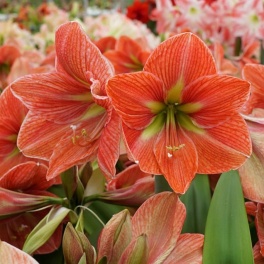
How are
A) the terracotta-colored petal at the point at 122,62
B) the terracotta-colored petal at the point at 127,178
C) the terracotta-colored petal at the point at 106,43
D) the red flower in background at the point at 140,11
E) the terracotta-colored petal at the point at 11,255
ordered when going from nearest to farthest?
1. the terracotta-colored petal at the point at 11,255
2. the terracotta-colored petal at the point at 127,178
3. the terracotta-colored petal at the point at 122,62
4. the terracotta-colored petal at the point at 106,43
5. the red flower in background at the point at 140,11

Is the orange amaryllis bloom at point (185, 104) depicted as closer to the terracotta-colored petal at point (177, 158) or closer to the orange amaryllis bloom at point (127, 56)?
the terracotta-colored petal at point (177, 158)

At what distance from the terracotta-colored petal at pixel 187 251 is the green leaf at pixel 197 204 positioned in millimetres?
79

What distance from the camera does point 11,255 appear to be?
0.47 metres

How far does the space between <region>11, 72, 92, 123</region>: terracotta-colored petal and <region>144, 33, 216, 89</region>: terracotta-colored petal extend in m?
0.10

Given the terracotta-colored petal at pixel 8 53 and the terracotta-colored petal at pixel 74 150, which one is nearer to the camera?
the terracotta-colored petal at pixel 74 150

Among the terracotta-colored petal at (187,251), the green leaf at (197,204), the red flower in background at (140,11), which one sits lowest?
the red flower in background at (140,11)

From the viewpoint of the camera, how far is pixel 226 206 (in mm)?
551

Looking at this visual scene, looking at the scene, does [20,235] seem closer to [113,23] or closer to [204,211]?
[204,211]

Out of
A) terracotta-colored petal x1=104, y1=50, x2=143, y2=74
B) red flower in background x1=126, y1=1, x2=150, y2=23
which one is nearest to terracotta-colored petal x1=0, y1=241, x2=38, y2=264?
terracotta-colored petal x1=104, y1=50, x2=143, y2=74

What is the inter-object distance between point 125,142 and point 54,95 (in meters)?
0.11

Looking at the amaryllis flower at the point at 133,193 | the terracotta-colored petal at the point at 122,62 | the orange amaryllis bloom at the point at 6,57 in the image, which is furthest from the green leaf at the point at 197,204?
the orange amaryllis bloom at the point at 6,57

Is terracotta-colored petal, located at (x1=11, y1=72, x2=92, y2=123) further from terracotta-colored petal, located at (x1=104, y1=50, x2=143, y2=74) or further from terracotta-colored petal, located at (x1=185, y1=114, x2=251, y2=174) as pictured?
terracotta-colored petal, located at (x1=104, y1=50, x2=143, y2=74)

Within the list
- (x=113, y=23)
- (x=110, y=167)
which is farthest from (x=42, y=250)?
(x=113, y=23)

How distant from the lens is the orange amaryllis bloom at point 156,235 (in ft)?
1.72
